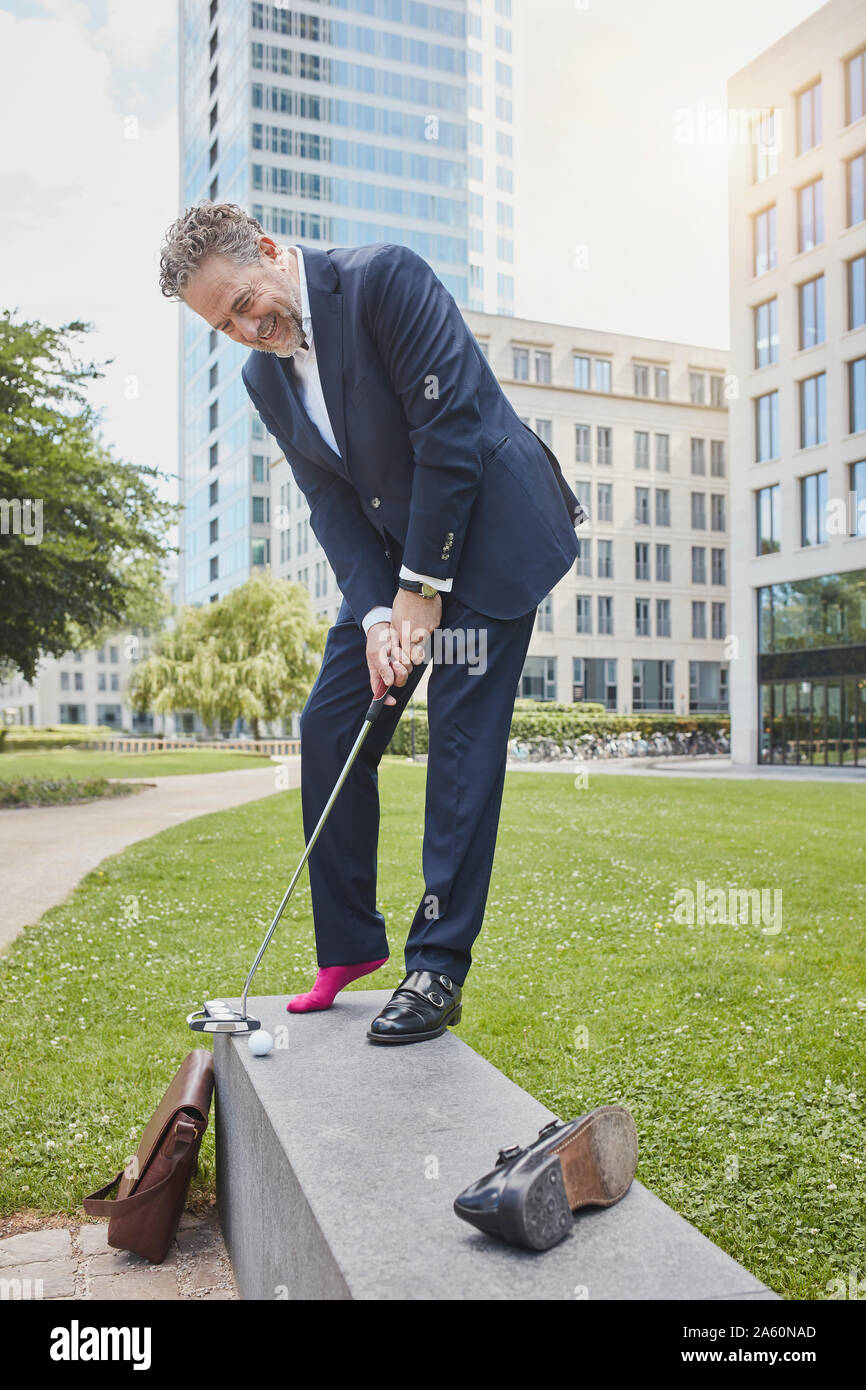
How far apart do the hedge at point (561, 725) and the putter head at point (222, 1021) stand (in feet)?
82.7

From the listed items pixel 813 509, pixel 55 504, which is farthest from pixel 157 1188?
pixel 813 509

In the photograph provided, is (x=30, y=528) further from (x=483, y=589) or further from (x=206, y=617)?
(x=206, y=617)

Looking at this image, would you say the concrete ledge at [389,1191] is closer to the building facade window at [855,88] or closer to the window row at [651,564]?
the building facade window at [855,88]

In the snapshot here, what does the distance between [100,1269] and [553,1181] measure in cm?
141

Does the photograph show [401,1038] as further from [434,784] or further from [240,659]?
[240,659]

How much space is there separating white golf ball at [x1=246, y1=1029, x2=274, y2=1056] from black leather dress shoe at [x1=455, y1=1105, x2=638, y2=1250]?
780 millimetres

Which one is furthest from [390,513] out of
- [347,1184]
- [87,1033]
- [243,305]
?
[87,1033]

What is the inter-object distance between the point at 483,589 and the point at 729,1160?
1526 mm

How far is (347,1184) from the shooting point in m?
1.65

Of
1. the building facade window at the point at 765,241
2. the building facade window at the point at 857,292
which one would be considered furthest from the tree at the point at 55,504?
the building facade window at the point at 765,241

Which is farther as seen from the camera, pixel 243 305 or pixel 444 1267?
pixel 243 305

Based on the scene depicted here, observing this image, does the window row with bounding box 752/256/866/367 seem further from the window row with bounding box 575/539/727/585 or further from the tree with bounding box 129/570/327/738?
the window row with bounding box 575/539/727/585
